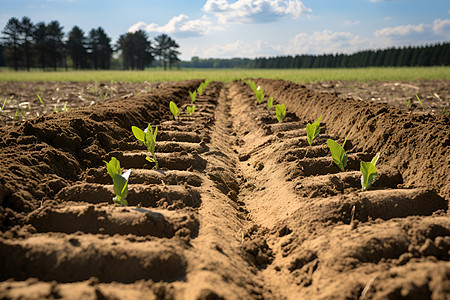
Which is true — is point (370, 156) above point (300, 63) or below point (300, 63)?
below

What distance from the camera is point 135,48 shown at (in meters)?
69.6

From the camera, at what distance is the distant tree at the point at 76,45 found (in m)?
63.8

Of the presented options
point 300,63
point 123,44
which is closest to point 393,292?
point 123,44

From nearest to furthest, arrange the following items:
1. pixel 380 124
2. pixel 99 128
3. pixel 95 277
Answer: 1. pixel 95 277
2. pixel 380 124
3. pixel 99 128

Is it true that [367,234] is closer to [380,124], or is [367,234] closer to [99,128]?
[380,124]

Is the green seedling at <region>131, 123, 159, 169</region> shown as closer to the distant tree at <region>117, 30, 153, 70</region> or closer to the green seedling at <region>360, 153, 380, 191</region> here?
the green seedling at <region>360, 153, 380, 191</region>

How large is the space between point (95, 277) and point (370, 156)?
2992 mm

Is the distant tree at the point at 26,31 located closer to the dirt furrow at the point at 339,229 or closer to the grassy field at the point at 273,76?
the grassy field at the point at 273,76

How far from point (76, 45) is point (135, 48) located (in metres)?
11.9

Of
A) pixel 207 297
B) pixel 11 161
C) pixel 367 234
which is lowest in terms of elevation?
pixel 207 297

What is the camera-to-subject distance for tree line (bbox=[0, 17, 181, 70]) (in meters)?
60.0

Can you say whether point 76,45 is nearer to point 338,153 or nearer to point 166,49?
point 166,49

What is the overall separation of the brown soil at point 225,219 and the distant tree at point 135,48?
71.2 m

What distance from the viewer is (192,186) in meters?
2.87
